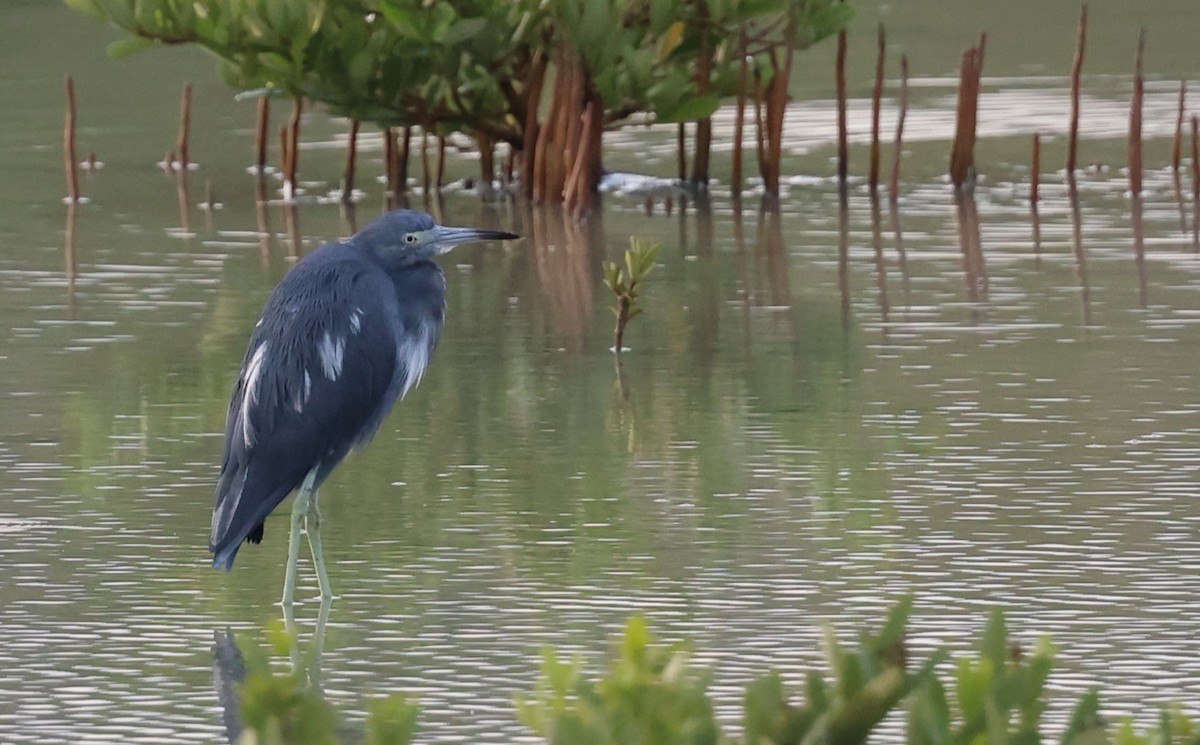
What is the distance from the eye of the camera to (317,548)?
266 inches

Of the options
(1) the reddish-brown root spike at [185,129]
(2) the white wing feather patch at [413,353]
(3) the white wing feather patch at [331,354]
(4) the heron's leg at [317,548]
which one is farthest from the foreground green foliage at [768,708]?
(1) the reddish-brown root spike at [185,129]

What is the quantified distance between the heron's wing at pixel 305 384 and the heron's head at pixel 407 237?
0.49ft

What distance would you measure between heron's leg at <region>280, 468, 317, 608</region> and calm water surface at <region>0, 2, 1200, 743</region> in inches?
2.4

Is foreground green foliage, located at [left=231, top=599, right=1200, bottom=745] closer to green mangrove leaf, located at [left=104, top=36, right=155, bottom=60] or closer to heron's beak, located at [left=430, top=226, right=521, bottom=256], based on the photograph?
heron's beak, located at [left=430, top=226, right=521, bottom=256]

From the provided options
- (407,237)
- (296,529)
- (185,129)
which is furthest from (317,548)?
(185,129)

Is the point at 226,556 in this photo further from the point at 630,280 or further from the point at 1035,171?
the point at 1035,171

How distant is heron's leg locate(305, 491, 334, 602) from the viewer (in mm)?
6723

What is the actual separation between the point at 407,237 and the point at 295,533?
98 centimetres

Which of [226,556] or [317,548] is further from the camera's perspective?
[317,548]

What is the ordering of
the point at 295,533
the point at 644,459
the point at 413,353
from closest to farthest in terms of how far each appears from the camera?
the point at 295,533
the point at 413,353
the point at 644,459

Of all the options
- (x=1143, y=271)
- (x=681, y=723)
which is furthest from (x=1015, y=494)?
(x=1143, y=271)

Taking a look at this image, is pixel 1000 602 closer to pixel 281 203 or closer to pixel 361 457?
pixel 361 457

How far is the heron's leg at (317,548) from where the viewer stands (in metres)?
6.72

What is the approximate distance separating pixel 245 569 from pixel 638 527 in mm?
1178
